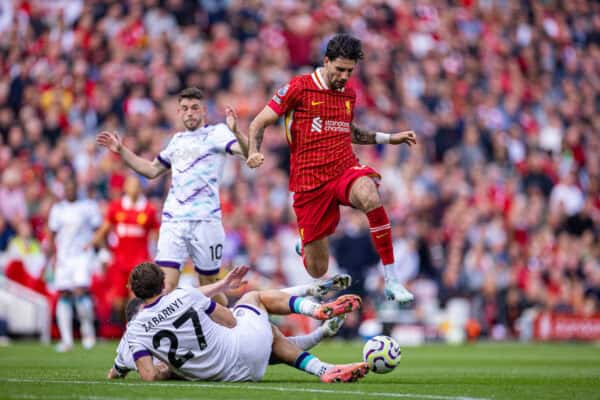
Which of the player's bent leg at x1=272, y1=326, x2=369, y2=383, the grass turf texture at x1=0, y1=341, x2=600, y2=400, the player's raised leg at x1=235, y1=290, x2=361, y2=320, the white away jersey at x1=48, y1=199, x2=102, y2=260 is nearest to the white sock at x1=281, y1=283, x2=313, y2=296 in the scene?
the player's raised leg at x1=235, y1=290, x2=361, y2=320

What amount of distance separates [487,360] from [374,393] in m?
7.09

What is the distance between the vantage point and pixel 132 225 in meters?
17.3

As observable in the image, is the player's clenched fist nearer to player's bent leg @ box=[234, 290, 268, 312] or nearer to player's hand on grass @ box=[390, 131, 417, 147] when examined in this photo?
player's bent leg @ box=[234, 290, 268, 312]

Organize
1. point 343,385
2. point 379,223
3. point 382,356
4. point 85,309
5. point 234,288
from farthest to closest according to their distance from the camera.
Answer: point 85,309, point 379,223, point 382,356, point 234,288, point 343,385

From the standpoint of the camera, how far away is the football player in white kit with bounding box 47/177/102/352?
1806cm

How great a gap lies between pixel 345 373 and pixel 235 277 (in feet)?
4.03

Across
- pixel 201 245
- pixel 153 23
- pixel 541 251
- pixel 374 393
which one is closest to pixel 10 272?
pixel 153 23

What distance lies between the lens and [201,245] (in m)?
12.6

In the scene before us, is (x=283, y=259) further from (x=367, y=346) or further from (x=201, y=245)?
(x=367, y=346)

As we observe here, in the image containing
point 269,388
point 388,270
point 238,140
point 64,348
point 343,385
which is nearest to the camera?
point 269,388

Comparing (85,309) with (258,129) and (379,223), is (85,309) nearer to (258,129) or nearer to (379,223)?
(258,129)

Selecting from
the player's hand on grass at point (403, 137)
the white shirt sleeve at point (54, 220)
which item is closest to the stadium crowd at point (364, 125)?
the white shirt sleeve at point (54, 220)

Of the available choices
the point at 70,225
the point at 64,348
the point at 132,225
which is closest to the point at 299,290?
the point at 132,225

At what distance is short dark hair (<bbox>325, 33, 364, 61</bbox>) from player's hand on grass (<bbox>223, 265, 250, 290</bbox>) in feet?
7.94
